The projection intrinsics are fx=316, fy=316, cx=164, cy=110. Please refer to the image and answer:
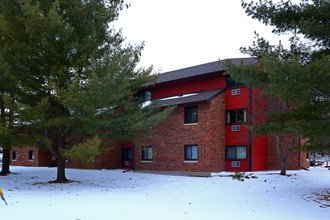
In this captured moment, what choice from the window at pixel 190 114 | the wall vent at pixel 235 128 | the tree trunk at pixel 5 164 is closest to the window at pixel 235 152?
the wall vent at pixel 235 128

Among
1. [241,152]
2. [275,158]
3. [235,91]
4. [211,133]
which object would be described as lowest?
[275,158]

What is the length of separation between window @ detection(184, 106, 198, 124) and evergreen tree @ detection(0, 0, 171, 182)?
18.5ft

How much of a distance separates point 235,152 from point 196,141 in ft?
9.98

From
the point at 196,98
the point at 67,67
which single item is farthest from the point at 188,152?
the point at 67,67

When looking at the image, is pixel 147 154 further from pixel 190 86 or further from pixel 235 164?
pixel 235 164

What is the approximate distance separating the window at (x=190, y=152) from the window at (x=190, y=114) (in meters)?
1.85

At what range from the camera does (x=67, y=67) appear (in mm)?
16109

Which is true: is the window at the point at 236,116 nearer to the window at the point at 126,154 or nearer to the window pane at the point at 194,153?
the window pane at the point at 194,153

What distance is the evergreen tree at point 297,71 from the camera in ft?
30.2

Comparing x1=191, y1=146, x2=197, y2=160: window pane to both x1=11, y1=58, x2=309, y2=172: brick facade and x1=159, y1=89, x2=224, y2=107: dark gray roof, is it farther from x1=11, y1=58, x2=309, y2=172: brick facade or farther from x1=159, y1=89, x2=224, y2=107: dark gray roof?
x1=159, y1=89, x2=224, y2=107: dark gray roof

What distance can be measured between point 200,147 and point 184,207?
12.1 metres

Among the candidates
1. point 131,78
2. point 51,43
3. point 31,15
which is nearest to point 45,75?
point 51,43

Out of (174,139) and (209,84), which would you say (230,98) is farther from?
(174,139)

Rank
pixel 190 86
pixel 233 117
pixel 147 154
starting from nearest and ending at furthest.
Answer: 1. pixel 233 117
2. pixel 190 86
3. pixel 147 154
